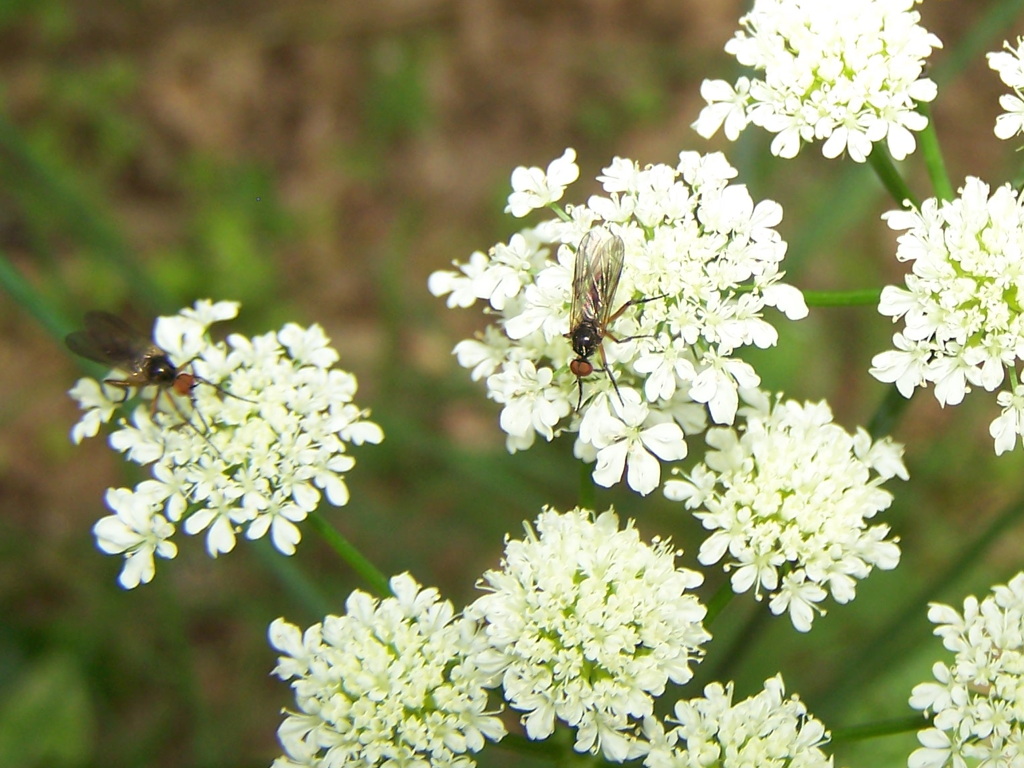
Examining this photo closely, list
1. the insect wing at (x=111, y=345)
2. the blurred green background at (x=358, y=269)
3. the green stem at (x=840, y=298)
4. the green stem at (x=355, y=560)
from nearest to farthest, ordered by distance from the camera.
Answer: the green stem at (x=840, y=298) < the green stem at (x=355, y=560) < the insect wing at (x=111, y=345) < the blurred green background at (x=358, y=269)

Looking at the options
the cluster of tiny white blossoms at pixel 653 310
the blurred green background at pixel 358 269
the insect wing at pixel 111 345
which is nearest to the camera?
the cluster of tiny white blossoms at pixel 653 310

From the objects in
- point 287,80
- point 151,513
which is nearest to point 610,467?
point 151,513

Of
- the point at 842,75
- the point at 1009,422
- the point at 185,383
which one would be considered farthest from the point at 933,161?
the point at 185,383

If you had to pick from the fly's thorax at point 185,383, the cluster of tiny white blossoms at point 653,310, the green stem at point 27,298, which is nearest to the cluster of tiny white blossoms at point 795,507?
the cluster of tiny white blossoms at point 653,310

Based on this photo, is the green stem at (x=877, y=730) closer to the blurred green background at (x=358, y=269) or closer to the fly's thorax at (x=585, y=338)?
the blurred green background at (x=358, y=269)

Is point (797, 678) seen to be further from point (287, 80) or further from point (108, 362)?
point (287, 80)
